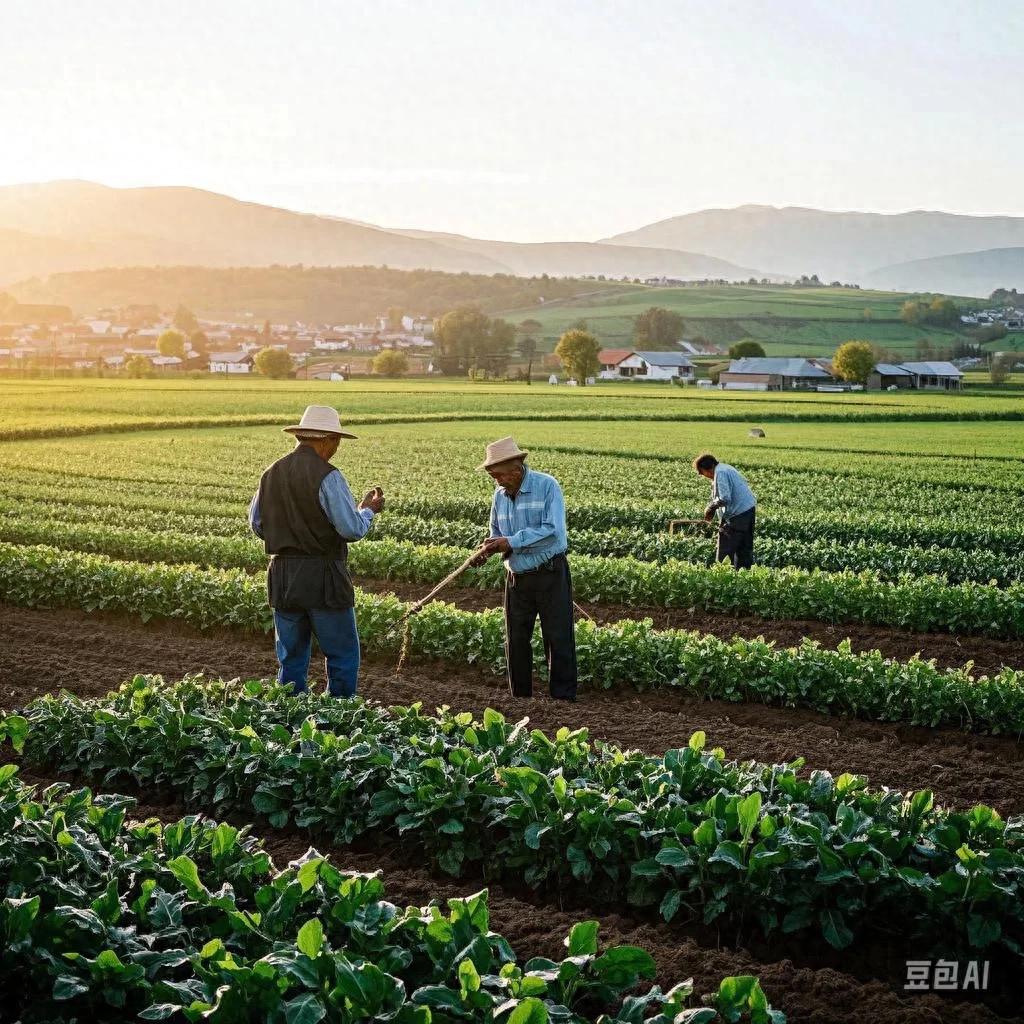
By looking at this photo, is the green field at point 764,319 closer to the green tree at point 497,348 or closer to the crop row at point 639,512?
the green tree at point 497,348

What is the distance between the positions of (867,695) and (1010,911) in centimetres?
475

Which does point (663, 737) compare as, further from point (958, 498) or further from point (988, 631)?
point (958, 498)

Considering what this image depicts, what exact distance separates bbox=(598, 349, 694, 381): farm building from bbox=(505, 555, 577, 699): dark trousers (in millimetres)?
104029

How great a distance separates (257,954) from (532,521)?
505 centimetres

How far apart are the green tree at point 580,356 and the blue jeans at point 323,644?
9390cm

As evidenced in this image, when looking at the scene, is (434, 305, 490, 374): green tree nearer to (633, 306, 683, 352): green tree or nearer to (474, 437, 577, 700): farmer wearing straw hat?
(633, 306, 683, 352): green tree

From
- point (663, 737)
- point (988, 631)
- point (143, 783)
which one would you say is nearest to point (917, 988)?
point (663, 737)

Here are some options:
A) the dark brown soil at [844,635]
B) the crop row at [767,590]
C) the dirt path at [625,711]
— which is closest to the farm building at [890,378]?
the crop row at [767,590]

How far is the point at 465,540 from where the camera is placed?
66.9 ft

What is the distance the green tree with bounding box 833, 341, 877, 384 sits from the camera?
95312 mm

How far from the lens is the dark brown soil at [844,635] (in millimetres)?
12680

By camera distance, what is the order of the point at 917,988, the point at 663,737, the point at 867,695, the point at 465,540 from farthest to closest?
the point at 465,540
the point at 867,695
the point at 663,737
the point at 917,988

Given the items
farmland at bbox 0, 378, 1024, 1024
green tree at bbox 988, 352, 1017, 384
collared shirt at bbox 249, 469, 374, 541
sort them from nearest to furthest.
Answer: farmland at bbox 0, 378, 1024, 1024
collared shirt at bbox 249, 469, 374, 541
green tree at bbox 988, 352, 1017, 384

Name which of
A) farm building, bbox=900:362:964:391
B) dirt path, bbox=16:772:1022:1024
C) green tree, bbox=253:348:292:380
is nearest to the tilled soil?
dirt path, bbox=16:772:1022:1024
